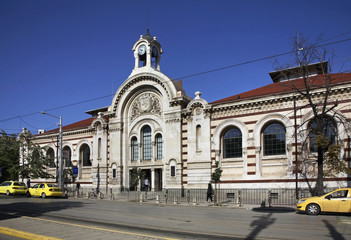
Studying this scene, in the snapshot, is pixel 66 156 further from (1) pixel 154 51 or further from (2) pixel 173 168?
(1) pixel 154 51

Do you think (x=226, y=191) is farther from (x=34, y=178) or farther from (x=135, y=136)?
(x=34, y=178)

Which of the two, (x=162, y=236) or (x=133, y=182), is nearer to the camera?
(x=162, y=236)

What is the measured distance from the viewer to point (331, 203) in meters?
18.4

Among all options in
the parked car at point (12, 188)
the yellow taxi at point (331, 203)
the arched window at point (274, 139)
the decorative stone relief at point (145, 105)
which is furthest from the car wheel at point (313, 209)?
the parked car at point (12, 188)

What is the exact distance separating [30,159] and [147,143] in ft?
61.3

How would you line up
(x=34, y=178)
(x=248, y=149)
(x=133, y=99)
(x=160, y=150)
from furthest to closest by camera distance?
1. (x=34, y=178)
2. (x=133, y=99)
3. (x=160, y=150)
4. (x=248, y=149)

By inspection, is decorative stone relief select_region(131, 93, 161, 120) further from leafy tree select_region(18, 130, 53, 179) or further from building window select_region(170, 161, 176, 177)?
leafy tree select_region(18, 130, 53, 179)

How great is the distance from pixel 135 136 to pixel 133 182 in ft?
20.4

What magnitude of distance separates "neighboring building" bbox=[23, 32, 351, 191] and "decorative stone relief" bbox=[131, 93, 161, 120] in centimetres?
11

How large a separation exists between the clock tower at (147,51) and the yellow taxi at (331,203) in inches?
944

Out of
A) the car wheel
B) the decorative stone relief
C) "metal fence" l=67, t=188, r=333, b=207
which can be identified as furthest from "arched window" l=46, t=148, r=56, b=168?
the car wheel

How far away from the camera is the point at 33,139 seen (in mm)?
48812

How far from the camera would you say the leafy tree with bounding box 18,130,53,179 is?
44344 mm

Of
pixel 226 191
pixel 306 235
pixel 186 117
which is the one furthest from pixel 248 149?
pixel 306 235
